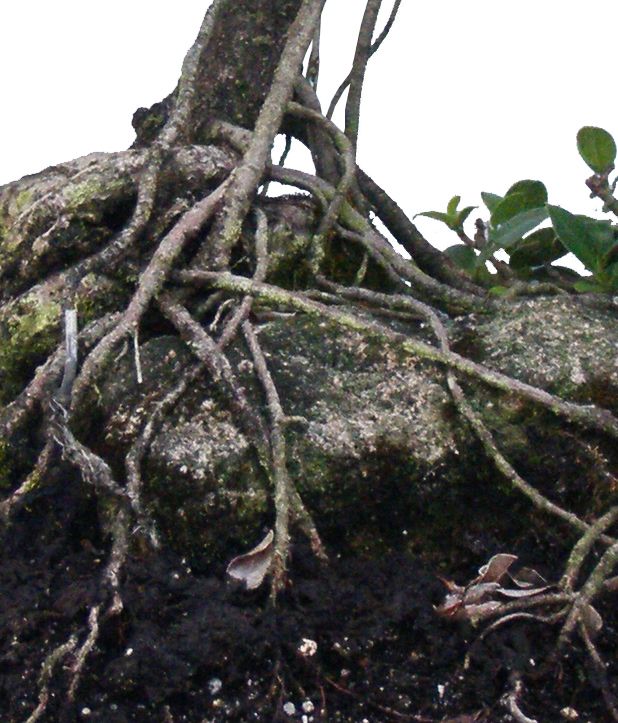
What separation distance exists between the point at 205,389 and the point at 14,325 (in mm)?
419

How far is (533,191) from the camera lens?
256 cm

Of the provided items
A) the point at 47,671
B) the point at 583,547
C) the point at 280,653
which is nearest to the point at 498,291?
the point at 583,547

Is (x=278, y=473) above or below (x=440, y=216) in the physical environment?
below

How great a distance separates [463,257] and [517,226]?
277mm

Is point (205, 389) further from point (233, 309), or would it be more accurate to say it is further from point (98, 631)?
point (98, 631)

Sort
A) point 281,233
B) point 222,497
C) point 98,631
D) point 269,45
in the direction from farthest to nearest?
point 269,45 → point 281,233 → point 222,497 → point 98,631

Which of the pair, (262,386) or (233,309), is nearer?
(262,386)

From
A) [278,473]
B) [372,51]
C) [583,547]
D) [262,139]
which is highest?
[372,51]

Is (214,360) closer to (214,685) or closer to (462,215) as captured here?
(214,685)

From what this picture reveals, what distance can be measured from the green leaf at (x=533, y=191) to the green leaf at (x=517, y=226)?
9 cm

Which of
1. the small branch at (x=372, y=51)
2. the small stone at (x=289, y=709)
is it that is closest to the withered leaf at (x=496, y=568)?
the small stone at (x=289, y=709)

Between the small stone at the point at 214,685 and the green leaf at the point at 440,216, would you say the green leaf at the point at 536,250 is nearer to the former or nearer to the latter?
the green leaf at the point at 440,216

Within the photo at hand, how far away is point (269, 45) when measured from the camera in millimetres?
2795

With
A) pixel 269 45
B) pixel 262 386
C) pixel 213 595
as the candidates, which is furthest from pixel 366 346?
pixel 269 45
